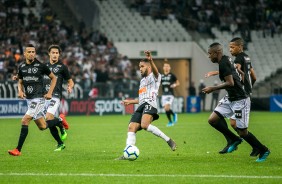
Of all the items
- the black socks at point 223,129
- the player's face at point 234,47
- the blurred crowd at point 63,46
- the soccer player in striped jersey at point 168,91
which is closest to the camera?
the player's face at point 234,47

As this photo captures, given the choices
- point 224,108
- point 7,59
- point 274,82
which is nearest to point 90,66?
point 7,59

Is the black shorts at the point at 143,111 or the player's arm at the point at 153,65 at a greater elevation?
the player's arm at the point at 153,65

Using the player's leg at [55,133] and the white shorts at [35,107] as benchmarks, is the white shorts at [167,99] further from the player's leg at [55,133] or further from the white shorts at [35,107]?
the white shorts at [35,107]

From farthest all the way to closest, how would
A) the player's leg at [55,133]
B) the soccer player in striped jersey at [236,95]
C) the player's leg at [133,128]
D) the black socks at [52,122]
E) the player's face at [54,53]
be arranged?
the player's face at [54,53] → the player's leg at [55,133] → the black socks at [52,122] → the player's leg at [133,128] → the soccer player in striped jersey at [236,95]

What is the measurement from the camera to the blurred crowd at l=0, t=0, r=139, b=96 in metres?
39.4

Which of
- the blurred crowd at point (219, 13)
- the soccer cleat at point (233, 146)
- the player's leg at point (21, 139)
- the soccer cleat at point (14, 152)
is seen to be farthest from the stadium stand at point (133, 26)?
the soccer cleat at point (14, 152)

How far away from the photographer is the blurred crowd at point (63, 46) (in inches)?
1552

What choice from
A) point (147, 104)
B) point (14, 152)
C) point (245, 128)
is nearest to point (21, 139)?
point (14, 152)

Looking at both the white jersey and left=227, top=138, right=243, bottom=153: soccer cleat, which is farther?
left=227, top=138, right=243, bottom=153: soccer cleat

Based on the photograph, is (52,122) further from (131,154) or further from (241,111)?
(241,111)

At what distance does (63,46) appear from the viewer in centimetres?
4194

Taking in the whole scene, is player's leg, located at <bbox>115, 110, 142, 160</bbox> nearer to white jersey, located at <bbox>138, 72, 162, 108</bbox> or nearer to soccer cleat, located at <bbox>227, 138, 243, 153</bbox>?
white jersey, located at <bbox>138, 72, 162, 108</bbox>

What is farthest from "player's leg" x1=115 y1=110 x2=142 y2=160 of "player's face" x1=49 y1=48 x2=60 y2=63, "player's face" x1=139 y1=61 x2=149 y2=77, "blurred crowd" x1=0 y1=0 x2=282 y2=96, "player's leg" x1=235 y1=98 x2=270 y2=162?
"blurred crowd" x1=0 y1=0 x2=282 y2=96

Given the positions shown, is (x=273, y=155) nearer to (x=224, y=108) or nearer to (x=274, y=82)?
(x=224, y=108)
